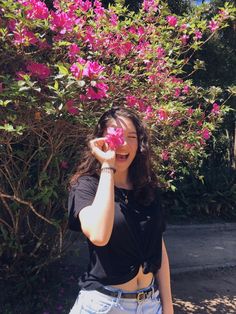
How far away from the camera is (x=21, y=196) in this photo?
3.53m

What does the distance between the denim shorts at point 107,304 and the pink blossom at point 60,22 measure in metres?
1.64

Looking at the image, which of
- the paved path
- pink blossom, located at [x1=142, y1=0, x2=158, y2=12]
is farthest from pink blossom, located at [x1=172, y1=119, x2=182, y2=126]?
the paved path

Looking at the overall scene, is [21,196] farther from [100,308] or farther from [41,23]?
[100,308]

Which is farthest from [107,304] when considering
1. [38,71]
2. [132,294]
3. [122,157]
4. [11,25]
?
[11,25]

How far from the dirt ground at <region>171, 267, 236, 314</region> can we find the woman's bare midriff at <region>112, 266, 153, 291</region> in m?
2.62

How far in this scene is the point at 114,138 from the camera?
1870mm

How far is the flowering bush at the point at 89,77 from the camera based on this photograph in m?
2.46

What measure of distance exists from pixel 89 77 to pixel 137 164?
0.49 metres

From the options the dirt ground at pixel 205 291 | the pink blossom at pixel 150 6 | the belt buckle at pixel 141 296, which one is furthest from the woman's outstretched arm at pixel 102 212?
the dirt ground at pixel 205 291

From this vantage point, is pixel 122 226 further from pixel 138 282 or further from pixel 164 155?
pixel 164 155

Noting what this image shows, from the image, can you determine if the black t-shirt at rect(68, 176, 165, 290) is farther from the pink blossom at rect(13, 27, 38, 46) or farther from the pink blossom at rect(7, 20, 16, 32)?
the pink blossom at rect(7, 20, 16, 32)

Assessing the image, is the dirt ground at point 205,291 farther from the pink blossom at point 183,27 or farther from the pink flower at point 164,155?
the pink blossom at point 183,27

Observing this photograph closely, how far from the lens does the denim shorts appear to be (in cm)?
193

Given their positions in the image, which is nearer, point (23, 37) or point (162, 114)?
point (23, 37)
